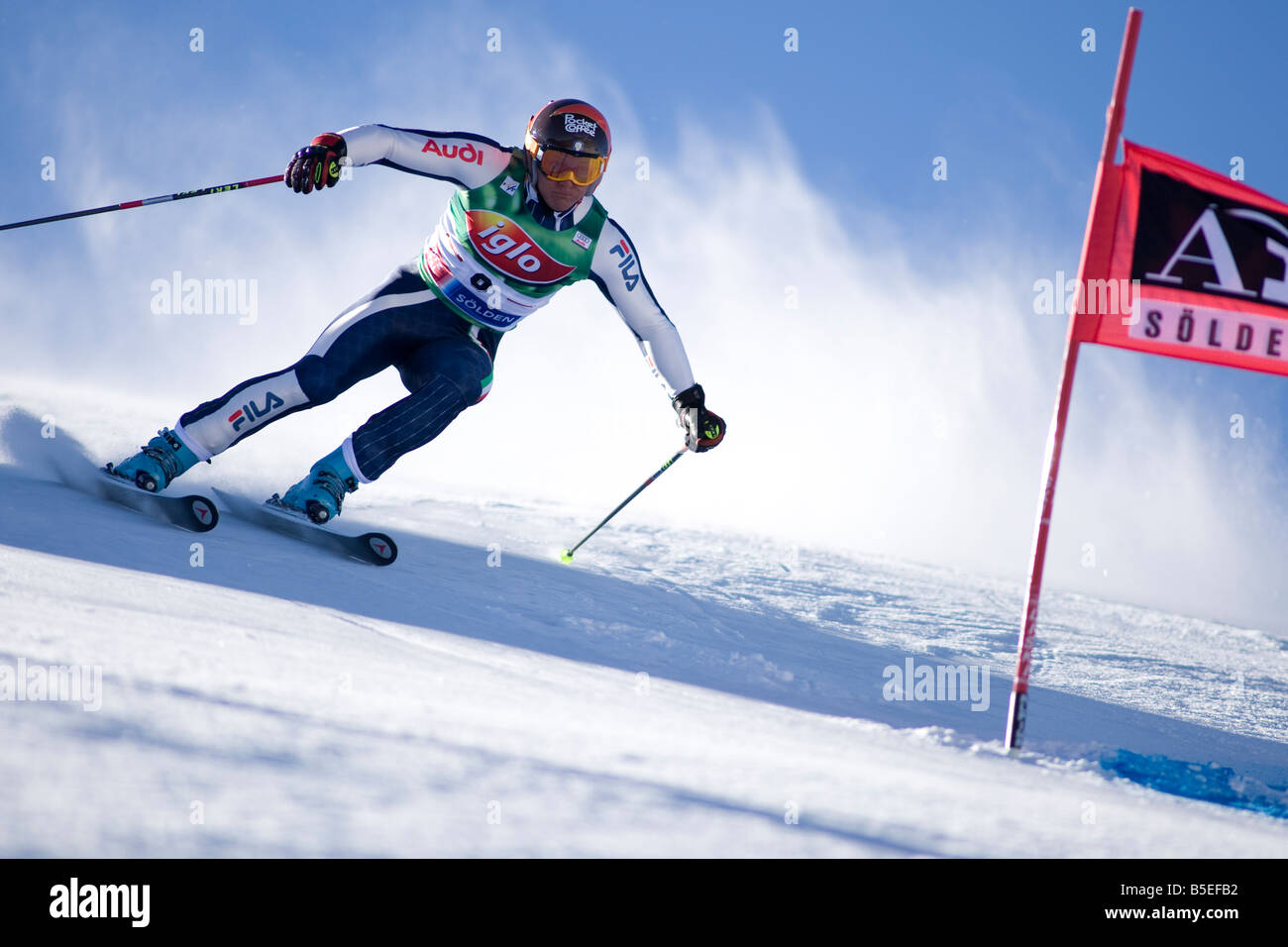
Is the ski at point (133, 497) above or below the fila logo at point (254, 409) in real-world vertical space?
below

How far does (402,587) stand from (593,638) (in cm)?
84

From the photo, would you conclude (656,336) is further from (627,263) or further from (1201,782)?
(1201,782)

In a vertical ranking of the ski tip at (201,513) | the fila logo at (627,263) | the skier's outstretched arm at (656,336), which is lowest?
the ski tip at (201,513)

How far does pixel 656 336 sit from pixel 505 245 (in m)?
0.91

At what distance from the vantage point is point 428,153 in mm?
4031

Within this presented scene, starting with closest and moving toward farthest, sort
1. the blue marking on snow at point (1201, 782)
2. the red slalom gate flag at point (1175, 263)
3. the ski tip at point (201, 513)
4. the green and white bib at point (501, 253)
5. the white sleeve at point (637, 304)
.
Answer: the blue marking on snow at point (1201, 782) < the red slalom gate flag at point (1175, 263) < the ski tip at point (201, 513) < the green and white bib at point (501, 253) < the white sleeve at point (637, 304)

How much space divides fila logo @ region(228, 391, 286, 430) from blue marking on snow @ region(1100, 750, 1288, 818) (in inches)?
142

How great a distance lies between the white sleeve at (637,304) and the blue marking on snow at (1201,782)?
103 inches

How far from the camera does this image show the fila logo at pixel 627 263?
14.3 feet

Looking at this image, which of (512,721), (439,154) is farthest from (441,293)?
(512,721)

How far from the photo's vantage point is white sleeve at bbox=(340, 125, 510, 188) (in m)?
4.02

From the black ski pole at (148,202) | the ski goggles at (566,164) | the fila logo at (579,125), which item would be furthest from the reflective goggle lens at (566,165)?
the black ski pole at (148,202)

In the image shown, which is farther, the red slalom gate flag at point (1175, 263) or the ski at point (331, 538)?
the ski at point (331, 538)

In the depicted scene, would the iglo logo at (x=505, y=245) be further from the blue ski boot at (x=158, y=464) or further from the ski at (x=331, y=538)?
the blue ski boot at (x=158, y=464)
